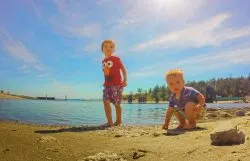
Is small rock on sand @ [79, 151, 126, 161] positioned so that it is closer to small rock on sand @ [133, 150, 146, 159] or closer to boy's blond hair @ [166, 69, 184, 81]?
small rock on sand @ [133, 150, 146, 159]

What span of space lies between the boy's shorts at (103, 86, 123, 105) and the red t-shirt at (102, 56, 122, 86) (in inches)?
5.7

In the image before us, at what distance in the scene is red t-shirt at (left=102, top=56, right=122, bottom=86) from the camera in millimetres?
11992

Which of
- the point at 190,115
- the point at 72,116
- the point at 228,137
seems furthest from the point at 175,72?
the point at 72,116

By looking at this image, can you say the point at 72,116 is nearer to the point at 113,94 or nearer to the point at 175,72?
the point at 113,94

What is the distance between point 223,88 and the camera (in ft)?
474

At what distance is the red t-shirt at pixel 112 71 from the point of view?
12.0m

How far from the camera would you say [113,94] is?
11.8 meters

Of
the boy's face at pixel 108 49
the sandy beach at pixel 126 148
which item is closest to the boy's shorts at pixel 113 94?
the boy's face at pixel 108 49

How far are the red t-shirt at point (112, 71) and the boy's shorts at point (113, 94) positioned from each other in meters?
0.15

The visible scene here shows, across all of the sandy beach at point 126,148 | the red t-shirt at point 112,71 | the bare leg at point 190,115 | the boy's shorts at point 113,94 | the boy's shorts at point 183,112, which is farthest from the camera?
the red t-shirt at point 112,71

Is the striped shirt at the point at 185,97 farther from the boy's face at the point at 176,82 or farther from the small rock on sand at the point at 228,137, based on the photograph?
the small rock on sand at the point at 228,137

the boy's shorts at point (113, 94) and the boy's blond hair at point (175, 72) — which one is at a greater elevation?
the boy's blond hair at point (175, 72)

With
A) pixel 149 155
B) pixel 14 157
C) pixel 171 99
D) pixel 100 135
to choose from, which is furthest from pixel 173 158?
pixel 171 99

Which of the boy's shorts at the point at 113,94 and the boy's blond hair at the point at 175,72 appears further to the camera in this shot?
the boy's shorts at the point at 113,94
